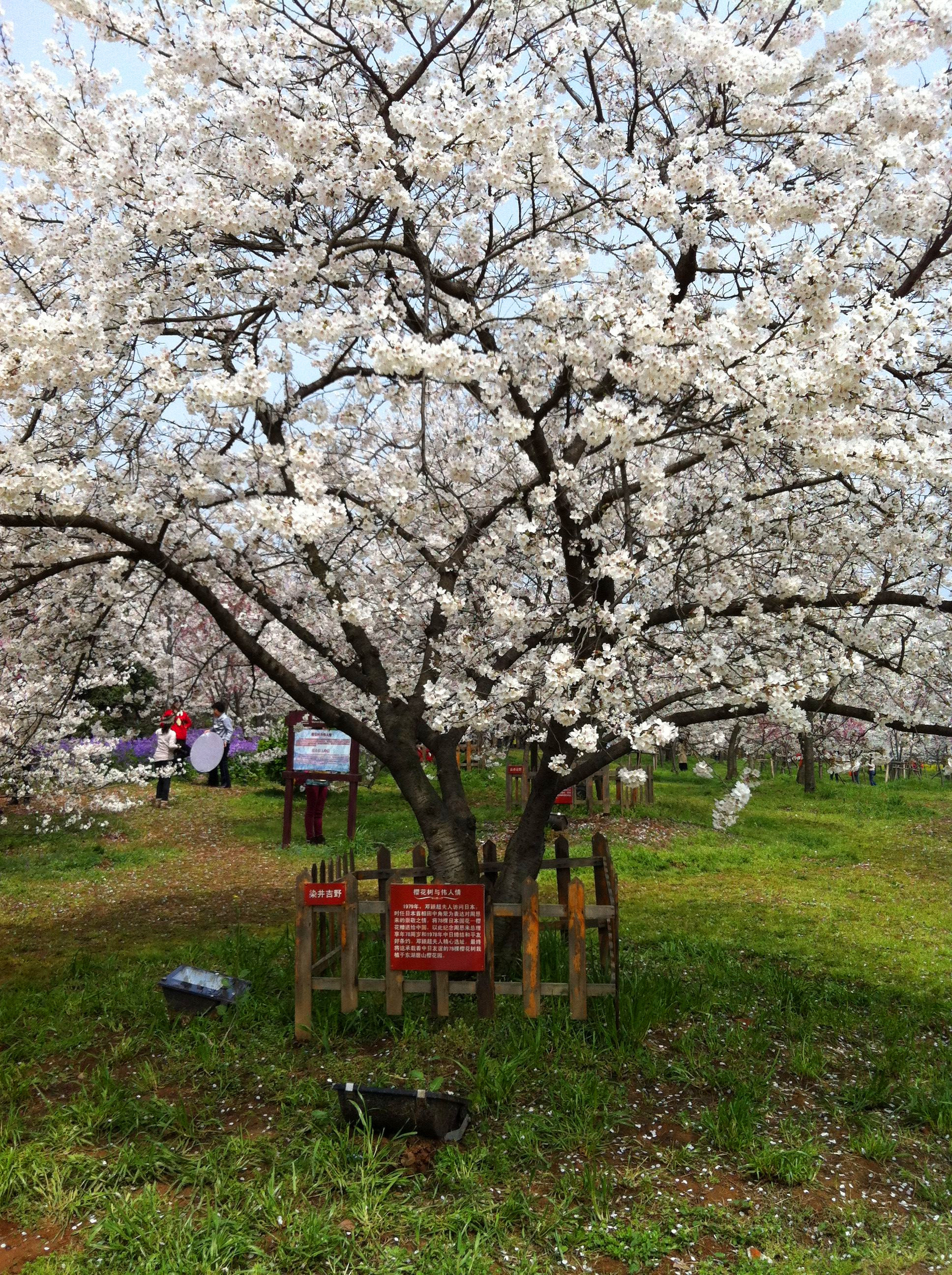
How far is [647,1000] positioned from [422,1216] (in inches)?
102

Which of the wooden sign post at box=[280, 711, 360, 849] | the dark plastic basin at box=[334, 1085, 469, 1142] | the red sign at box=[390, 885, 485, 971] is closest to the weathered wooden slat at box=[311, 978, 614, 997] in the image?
the red sign at box=[390, 885, 485, 971]

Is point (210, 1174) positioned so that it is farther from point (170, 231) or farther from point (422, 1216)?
point (170, 231)

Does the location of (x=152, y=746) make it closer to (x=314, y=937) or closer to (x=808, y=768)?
(x=808, y=768)

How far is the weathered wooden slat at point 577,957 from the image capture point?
588 cm

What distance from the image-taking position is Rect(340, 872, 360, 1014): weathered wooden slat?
6.07 m

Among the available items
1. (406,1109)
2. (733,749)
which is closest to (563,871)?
(406,1109)

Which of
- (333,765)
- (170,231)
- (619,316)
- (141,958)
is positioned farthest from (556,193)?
(333,765)

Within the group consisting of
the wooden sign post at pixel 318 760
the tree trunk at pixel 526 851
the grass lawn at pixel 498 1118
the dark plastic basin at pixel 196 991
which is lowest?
the grass lawn at pixel 498 1118

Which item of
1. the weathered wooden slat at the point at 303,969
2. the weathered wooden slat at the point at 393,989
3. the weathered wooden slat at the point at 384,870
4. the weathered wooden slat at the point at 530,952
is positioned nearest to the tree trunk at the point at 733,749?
the weathered wooden slat at the point at 384,870

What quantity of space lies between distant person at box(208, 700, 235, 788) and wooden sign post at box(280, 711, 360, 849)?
3513 millimetres

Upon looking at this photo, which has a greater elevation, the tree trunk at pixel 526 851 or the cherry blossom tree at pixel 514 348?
the cherry blossom tree at pixel 514 348

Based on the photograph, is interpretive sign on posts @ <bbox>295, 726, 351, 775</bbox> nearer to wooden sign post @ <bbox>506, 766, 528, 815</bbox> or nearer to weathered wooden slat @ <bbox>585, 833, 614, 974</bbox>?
wooden sign post @ <bbox>506, 766, 528, 815</bbox>

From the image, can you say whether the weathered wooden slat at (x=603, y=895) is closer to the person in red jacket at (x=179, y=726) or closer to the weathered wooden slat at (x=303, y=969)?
the weathered wooden slat at (x=303, y=969)

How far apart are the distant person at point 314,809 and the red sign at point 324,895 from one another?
798 centimetres
